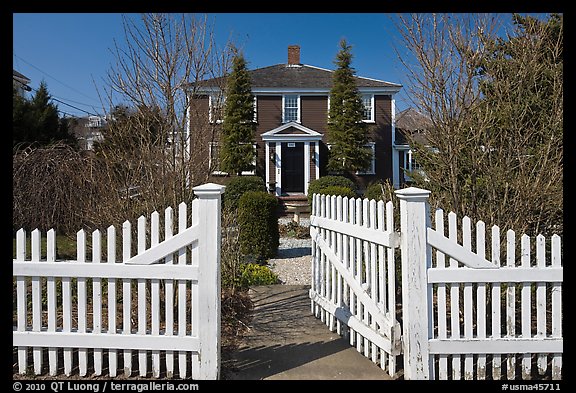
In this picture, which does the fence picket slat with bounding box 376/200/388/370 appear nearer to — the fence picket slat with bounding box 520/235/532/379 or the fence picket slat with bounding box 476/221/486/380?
the fence picket slat with bounding box 476/221/486/380

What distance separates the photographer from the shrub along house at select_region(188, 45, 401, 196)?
2055cm

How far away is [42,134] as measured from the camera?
15.1 metres

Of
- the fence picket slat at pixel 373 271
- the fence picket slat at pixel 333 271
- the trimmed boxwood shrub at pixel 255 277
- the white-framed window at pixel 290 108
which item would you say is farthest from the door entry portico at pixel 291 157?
the fence picket slat at pixel 373 271

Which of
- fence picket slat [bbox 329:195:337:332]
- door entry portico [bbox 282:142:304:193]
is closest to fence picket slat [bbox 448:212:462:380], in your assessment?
fence picket slat [bbox 329:195:337:332]

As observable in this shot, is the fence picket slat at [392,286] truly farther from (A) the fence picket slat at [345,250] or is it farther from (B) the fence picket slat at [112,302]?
(B) the fence picket slat at [112,302]

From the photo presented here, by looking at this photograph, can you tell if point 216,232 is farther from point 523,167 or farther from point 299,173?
point 299,173

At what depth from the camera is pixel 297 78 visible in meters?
22.5

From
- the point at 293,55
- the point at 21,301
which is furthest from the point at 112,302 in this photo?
the point at 293,55

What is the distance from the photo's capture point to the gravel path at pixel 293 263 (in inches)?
285

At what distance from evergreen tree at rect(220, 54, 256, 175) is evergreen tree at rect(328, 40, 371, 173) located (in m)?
4.33

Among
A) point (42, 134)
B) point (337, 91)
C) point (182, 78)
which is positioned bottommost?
point (182, 78)
